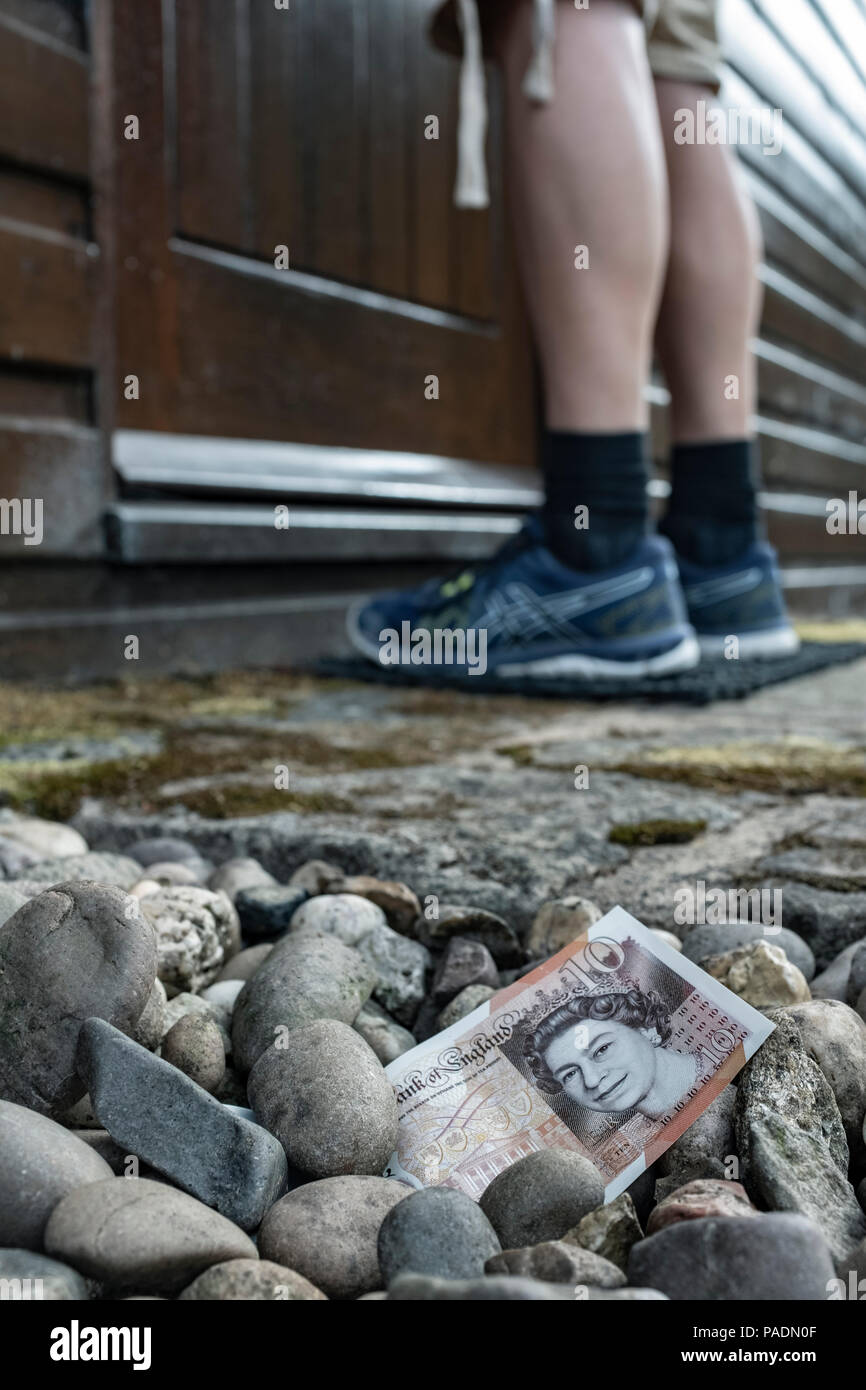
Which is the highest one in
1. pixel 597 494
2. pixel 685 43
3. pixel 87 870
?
pixel 685 43

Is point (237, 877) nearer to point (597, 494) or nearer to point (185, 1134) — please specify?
point (185, 1134)

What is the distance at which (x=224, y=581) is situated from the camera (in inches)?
88.6

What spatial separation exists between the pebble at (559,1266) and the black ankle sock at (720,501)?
1777 millimetres

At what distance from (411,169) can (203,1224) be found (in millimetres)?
2644

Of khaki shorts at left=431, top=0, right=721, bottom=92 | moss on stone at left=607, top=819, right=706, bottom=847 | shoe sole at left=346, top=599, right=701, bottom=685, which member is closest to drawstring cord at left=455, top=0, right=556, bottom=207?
khaki shorts at left=431, top=0, right=721, bottom=92

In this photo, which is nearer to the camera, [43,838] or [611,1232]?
[611,1232]

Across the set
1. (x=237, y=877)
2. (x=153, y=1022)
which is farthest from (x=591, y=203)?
(x=153, y=1022)

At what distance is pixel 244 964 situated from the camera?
0.84 m

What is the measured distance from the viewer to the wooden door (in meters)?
2.10

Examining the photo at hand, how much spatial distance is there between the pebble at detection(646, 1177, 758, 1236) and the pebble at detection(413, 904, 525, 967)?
279 mm

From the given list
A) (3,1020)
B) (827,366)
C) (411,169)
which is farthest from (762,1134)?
(827,366)

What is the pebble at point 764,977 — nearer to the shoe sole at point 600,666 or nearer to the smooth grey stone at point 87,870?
the smooth grey stone at point 87,870

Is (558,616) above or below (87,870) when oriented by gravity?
above

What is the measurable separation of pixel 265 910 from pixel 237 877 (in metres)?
0.08
